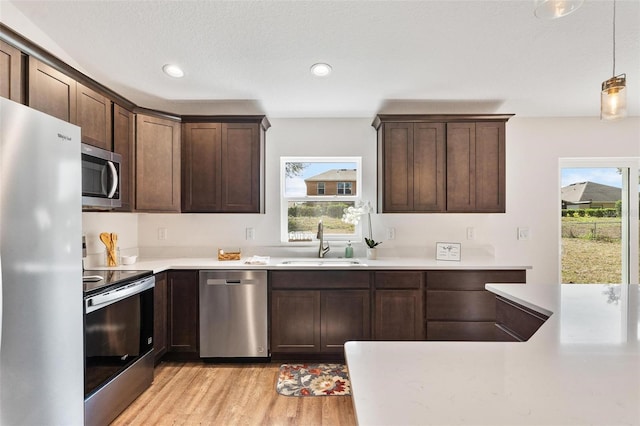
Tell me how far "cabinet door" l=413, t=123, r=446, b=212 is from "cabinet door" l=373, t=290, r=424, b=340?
0.91 metres

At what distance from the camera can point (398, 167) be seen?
3.21 meters

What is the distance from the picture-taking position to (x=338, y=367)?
9.35 ft

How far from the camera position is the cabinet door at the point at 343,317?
290cm

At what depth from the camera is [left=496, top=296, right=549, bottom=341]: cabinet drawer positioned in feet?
4.99

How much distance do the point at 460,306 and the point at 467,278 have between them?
0.26 m

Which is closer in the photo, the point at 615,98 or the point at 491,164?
the point at 615,98

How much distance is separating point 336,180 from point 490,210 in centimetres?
160

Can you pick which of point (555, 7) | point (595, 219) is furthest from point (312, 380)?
point (595, 219)

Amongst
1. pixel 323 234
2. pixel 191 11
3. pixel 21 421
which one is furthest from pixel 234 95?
pixel 21 421

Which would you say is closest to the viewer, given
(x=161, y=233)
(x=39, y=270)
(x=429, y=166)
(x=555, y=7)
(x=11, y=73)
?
(x=555, y=7)

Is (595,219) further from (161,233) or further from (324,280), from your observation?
(161,233)

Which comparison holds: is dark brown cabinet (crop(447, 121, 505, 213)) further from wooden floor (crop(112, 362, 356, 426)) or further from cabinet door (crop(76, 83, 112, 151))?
cabinet door (crop(76, 83, 112, 151))

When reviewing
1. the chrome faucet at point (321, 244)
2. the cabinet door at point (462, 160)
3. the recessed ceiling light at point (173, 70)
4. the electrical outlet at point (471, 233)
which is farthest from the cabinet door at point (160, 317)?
the electrical outlet at point (471, 233)

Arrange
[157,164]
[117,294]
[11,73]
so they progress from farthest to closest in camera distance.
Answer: [157,164]
[117,294]
[11,73]
